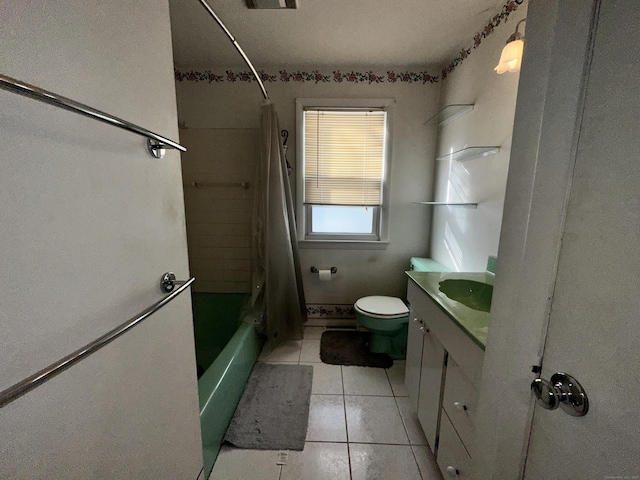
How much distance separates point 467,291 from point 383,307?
28.3 inches

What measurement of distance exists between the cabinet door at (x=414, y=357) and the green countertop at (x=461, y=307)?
0.68ft

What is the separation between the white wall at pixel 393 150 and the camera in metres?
2.15

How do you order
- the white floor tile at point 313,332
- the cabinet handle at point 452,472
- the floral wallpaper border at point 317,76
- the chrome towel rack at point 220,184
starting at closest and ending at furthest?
the cabinet handle at point 452,472, the floral wallpaper border at point 317,76, the chrome towel rack at point 220,184, the white floor tile at point 313,332

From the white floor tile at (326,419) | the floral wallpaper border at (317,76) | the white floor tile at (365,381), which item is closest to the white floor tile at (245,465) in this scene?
the white floor tile at (326,419)

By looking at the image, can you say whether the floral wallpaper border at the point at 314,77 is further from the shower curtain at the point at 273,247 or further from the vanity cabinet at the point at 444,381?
the vanity cabinet at the point at 444,381

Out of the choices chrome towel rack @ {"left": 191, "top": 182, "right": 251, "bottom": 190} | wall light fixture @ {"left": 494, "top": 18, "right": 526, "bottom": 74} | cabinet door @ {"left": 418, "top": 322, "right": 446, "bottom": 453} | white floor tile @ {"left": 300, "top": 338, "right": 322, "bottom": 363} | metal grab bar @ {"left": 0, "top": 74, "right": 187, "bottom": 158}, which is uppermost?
wall light fixture @ {"left": 494, "top": 18, "right": 526, "bottom": 74}

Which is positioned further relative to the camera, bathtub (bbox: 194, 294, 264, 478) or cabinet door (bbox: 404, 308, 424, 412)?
cabinet door (bbox: 404, 308, 424, 412)

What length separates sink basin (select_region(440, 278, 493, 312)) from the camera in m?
1.30

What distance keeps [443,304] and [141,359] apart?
107 cm

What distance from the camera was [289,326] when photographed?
2.17 m

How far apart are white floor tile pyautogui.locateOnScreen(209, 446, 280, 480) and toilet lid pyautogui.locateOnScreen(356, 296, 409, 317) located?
1.08 metres

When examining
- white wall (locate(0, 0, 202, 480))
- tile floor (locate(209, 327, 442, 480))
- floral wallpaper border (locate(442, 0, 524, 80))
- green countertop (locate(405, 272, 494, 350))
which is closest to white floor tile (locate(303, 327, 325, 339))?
tile floor (locate(209, 327, 442, 480))

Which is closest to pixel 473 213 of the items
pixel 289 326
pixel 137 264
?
pixel 289 326

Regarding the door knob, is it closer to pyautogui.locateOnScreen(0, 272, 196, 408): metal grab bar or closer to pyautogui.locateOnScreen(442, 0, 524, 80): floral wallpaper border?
pyautogui.locateOnScreen(0, 272, 196, 408): metal grab bar
